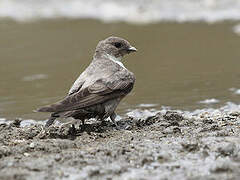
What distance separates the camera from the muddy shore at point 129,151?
4.82 m

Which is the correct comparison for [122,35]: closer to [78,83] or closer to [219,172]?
[78,83]

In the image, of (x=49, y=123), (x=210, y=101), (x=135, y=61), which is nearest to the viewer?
(x=49, y=123)

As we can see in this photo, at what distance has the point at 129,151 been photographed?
5.39 m

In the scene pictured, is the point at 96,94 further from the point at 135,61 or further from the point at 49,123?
the point at 135,61

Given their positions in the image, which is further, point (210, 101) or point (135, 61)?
point (135, 61)

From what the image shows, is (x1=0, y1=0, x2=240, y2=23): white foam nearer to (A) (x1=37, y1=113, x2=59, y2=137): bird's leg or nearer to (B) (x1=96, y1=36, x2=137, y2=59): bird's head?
(B) (x1=96, y1=36, x2=137, y2=59): bird's head

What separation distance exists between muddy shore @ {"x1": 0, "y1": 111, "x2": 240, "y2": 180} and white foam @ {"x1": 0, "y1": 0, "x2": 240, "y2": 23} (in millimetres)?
8515

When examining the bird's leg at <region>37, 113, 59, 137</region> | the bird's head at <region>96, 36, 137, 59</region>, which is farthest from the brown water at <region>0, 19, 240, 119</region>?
the bird's leg at <region>37, 113, 59, 137</region>

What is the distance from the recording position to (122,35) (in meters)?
14.0

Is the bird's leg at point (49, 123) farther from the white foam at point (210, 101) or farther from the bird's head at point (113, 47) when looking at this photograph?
the white foam at point (210, 101)

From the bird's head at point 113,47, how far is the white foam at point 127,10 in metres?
7.18

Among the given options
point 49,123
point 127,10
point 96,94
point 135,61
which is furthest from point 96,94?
point 127,10

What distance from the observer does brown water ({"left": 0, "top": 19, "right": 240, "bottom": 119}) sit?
30.2 feet

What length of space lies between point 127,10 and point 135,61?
458 cm
